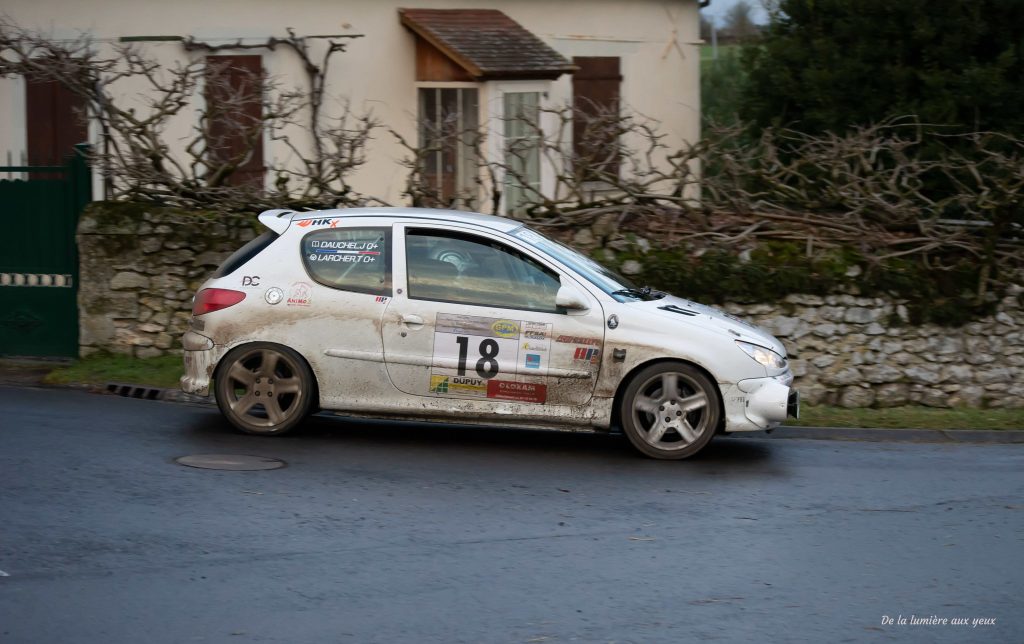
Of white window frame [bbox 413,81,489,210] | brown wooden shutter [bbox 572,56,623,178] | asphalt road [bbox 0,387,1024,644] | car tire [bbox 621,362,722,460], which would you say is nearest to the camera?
asphalt road [bbox 0,387,1024,644]

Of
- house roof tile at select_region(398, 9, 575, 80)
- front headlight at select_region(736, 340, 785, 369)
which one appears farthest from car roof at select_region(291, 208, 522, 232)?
house roof tile at select_region(398, 9, 575, 80)

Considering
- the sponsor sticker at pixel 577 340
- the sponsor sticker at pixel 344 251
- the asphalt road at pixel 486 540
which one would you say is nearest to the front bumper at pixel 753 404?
the asphalt road at pixel 486 540

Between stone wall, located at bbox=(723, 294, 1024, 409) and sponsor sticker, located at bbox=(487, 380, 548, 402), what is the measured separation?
4316 mm

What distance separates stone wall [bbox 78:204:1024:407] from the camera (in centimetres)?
1266

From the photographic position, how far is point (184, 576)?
6.10 m

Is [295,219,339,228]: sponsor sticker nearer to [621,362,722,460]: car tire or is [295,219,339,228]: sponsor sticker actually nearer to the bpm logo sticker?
Result: the bpm logo sticker

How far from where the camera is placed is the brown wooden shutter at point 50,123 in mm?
17359

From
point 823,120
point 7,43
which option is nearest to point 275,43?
point 7,43

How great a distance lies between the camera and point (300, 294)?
30.5 feet

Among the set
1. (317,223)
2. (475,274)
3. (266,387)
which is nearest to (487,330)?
(475,274)

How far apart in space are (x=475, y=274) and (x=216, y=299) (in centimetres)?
197

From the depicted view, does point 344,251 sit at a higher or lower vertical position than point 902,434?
higher

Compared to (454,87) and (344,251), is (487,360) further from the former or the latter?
(454,87)

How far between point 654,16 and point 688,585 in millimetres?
14856
